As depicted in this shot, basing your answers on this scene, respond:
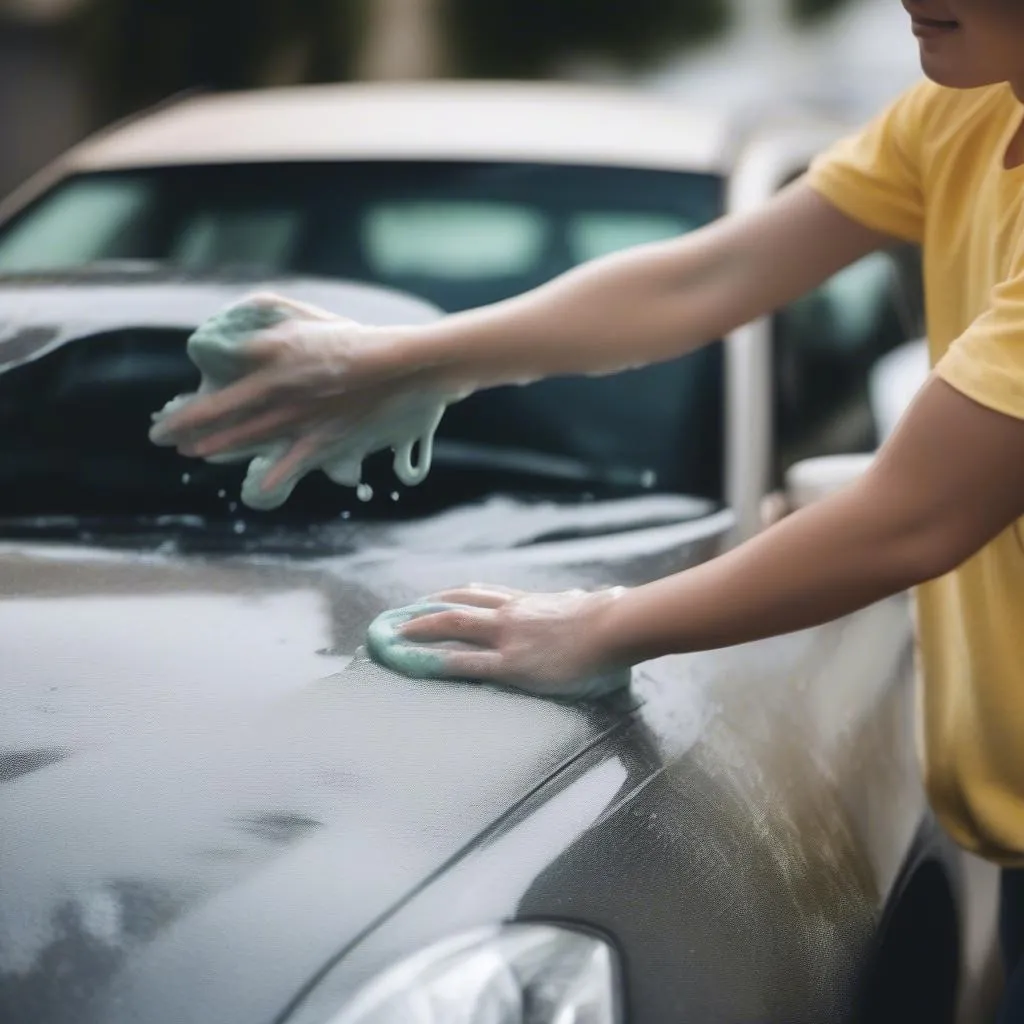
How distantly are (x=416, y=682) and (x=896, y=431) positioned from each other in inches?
20.7

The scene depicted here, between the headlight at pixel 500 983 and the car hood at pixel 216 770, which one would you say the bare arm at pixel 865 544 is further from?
the headlight at pixel 500 983

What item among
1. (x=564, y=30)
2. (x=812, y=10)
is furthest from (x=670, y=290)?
(x=812, y=10)

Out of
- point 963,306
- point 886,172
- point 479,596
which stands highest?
point 886,172

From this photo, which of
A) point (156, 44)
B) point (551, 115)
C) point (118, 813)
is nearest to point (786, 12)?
point (156, 44)

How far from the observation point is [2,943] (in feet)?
4.59

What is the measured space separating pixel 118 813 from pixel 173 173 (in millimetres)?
1739

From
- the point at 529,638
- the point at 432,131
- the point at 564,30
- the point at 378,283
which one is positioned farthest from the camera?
the point at 564,30

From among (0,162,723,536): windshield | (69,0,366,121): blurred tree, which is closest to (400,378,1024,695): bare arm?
(0,162,723,536): windshield

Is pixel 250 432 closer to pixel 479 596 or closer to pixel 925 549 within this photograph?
pixel 479 596

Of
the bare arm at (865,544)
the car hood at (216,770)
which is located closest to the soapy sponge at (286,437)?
the car hood at (216,770)

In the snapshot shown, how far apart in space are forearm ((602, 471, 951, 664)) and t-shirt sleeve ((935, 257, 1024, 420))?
12 cm

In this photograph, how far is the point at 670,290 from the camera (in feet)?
6.70

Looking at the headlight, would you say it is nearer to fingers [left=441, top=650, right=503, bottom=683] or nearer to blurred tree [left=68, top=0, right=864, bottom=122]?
fingers [left=441, top=650, right=503, bottom=683]

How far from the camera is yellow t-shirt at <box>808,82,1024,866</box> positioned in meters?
1.76
